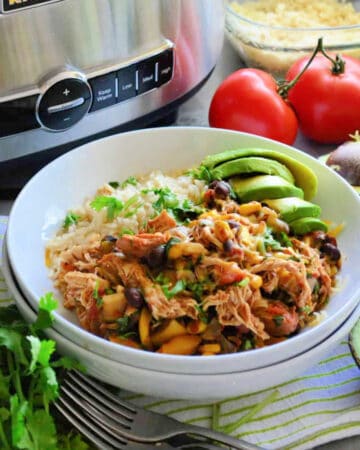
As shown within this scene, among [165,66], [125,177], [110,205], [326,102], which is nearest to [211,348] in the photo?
[110,205]

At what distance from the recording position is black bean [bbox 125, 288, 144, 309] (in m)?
0.71

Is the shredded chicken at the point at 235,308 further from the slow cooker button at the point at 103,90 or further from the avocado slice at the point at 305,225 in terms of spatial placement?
the slow cooker button at the point at 103,90

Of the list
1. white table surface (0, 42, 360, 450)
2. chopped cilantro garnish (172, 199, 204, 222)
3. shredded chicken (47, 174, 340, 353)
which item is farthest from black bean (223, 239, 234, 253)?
white table surface (0, 42, 360, 450)

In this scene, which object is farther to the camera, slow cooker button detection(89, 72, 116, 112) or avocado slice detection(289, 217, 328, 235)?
slow cooker button detection(89, 72, 116, 112)

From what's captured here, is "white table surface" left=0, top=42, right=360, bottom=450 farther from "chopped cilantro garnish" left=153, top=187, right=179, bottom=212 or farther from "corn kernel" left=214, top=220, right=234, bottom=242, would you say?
"corn kernel" left=214, top=220, right=234, bottom=242

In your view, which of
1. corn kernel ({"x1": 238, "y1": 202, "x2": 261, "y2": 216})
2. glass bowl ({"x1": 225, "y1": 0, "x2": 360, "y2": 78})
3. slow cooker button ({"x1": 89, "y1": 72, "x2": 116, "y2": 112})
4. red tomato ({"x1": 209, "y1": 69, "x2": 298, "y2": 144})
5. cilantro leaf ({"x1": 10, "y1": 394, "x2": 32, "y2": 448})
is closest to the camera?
cilantro leaf ({"x1": 10, "y1": 394, "x2": 32, "y2": 448})

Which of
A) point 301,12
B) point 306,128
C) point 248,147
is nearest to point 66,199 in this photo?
point 248,147

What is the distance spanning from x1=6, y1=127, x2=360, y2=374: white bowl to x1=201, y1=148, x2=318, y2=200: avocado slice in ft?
0.06

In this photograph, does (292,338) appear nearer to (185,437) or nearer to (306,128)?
(185,437)

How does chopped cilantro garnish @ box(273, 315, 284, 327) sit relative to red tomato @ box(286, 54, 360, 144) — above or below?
above

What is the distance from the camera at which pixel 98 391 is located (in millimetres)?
702

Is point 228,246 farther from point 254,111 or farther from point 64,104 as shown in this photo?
point 254,111

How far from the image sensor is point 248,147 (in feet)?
3.14

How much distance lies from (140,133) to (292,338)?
406 millimetres
